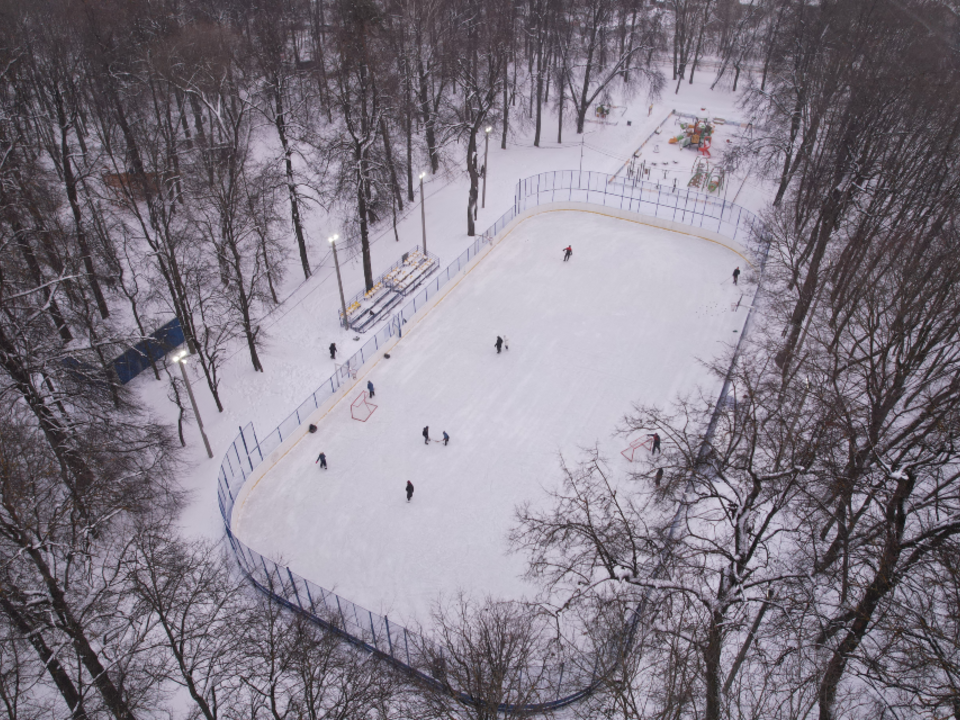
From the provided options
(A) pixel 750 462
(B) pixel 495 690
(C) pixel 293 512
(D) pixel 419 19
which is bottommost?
(C) pixel 293 512

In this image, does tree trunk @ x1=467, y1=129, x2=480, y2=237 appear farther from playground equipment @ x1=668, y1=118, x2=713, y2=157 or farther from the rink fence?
playground equipment @ x1=668, y1=118, x2=713, y2=157

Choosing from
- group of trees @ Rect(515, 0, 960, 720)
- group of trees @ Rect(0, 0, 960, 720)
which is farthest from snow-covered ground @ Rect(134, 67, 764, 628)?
group of trees @ Rect(515, 0, 960, 720)

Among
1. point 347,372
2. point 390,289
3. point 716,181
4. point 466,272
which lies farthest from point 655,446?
point 716,181

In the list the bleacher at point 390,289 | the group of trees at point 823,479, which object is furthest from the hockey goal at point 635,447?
the bleacher at point 390,289

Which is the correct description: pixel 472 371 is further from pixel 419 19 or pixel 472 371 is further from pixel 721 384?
pixel 419 19

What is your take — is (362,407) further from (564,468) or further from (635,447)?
(635,447)

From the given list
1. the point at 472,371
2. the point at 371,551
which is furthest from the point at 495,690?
the point at 472,371
